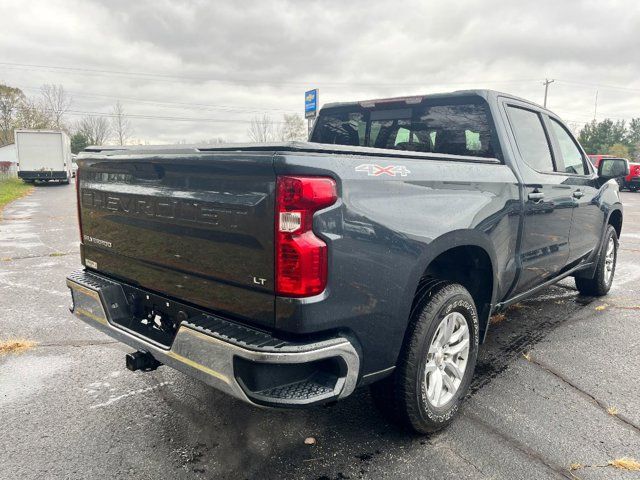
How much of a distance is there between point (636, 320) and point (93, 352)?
4953 millimetres

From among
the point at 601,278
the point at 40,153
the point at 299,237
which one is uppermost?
the point at 40,153

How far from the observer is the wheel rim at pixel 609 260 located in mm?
5336

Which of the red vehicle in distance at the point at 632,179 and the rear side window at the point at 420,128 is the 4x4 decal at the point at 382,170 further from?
the red vehicle in distance at the point at 632,179

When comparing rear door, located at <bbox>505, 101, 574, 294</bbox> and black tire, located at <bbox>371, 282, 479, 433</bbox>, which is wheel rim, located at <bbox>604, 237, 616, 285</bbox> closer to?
rear door, located at <bbox>505, 101, 574, 294</bbox>

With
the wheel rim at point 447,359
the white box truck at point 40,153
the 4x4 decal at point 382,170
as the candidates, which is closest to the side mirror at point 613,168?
the wheel rim at point 447,359

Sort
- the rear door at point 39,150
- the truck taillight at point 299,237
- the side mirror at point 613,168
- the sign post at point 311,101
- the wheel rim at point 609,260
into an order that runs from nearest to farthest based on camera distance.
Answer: the truck taillight at point 299,237, the side mirror at point 613,168, the wheel rim at point 609,260, the sign post at point 311,101, the rear door at point 39,150

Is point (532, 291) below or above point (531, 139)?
below

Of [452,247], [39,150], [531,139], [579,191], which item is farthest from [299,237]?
[39,150]

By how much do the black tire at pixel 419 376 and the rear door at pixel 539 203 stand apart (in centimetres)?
104

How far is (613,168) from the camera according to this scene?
4.59 metres

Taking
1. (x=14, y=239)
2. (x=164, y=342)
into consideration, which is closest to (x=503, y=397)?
(x=164, y=342)

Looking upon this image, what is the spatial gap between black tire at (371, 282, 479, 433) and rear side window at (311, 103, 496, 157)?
48.8 inches

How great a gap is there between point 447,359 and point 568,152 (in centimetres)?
262

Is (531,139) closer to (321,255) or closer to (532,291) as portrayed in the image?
(532,291)
